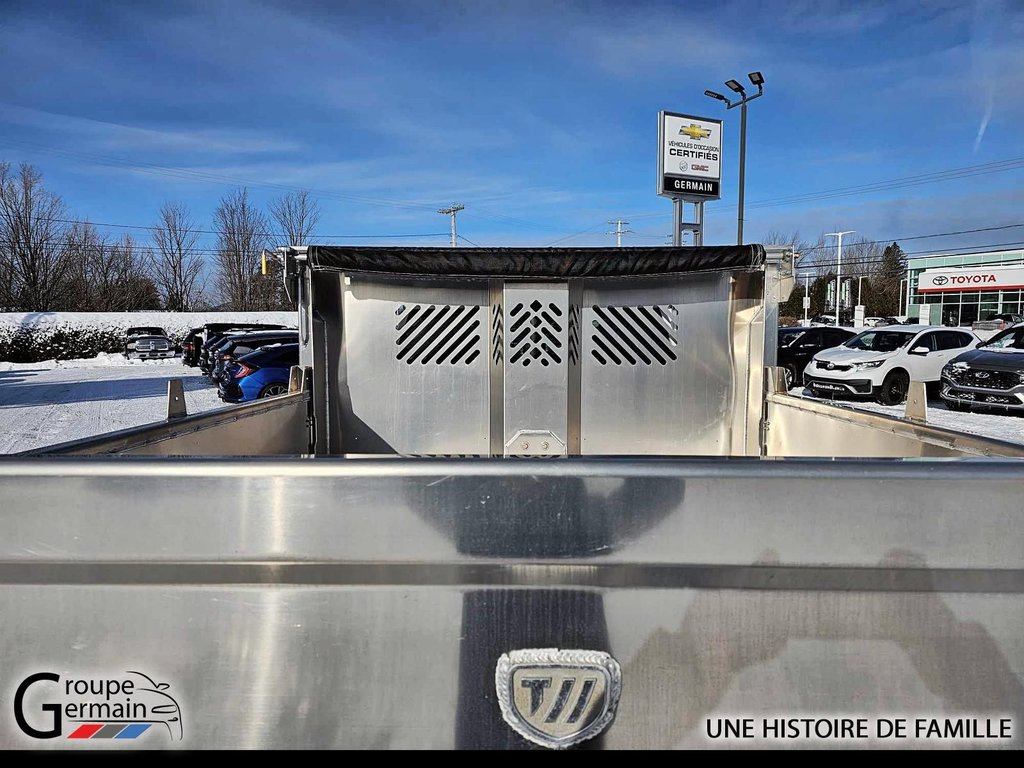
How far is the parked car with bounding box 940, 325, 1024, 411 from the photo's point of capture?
45.2 ft

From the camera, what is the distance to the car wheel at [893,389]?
16.2m

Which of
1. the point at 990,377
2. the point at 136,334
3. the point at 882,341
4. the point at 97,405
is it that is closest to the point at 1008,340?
the point at 990,377

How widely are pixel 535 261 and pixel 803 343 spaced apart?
20.5 meters

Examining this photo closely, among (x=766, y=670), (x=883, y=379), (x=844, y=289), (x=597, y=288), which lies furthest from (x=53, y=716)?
(x=844, y=289)

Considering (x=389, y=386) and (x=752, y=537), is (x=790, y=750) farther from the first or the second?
(x=389, y=386)

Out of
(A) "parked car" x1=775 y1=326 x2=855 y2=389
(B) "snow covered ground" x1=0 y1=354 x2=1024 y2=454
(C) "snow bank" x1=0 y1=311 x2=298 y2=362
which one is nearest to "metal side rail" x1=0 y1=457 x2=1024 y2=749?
(B) "snow covered ground" x1=0 y1=354 x2=1024 y2=454

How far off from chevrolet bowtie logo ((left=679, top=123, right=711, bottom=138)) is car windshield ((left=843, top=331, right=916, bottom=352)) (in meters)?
9.04

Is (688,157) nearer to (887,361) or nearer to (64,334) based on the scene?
(887,361)

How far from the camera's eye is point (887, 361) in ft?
53.5

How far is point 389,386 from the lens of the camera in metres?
3.32

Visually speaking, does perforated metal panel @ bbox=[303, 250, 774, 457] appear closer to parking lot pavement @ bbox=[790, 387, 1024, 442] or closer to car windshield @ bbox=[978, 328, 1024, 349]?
parking lot pavement @ bbox=[790, 387, 1024, 442]

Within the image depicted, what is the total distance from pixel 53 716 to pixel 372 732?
50 centimetres

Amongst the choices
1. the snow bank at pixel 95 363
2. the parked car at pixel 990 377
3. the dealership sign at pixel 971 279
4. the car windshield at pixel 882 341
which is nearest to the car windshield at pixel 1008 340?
the parked car at pixel 990 377

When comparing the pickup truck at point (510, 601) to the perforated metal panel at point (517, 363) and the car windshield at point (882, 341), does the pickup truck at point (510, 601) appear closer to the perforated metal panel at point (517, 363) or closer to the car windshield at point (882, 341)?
the perforated metal panel at point (517, 363)
